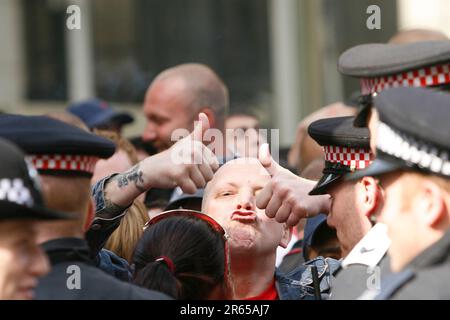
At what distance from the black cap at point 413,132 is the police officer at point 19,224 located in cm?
90

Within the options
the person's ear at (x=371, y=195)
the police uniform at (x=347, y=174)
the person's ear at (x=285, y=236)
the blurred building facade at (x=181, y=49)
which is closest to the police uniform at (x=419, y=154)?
the person's ear at (x=371, y=195)

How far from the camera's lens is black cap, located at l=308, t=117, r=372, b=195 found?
4422mm

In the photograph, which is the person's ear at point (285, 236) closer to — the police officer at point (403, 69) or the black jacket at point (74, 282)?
the police officer at point (403, 69)

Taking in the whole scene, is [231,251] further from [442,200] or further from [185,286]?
[442,200]

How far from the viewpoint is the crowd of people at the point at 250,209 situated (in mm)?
3295

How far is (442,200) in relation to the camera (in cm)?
326

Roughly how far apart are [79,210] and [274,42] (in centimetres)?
914

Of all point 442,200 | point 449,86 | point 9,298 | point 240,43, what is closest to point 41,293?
point 9,298

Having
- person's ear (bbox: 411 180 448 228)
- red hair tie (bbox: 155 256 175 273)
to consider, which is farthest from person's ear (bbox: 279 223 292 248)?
person's ear (bbox: 411 180 448 228)

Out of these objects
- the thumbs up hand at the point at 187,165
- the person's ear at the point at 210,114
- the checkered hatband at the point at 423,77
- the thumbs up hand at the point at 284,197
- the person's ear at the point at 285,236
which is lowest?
the person's ear at the point at 285,236

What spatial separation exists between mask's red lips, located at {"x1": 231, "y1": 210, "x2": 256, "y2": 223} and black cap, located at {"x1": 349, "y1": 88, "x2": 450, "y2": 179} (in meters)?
1.28

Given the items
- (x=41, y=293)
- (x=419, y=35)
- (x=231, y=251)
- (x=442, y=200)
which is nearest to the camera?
(x=442, y=200)

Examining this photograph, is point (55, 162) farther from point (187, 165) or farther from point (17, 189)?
point (187, 165)

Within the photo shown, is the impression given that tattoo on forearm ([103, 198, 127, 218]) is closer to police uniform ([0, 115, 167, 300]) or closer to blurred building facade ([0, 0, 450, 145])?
police uniform ([0, 115, 167, 300])
